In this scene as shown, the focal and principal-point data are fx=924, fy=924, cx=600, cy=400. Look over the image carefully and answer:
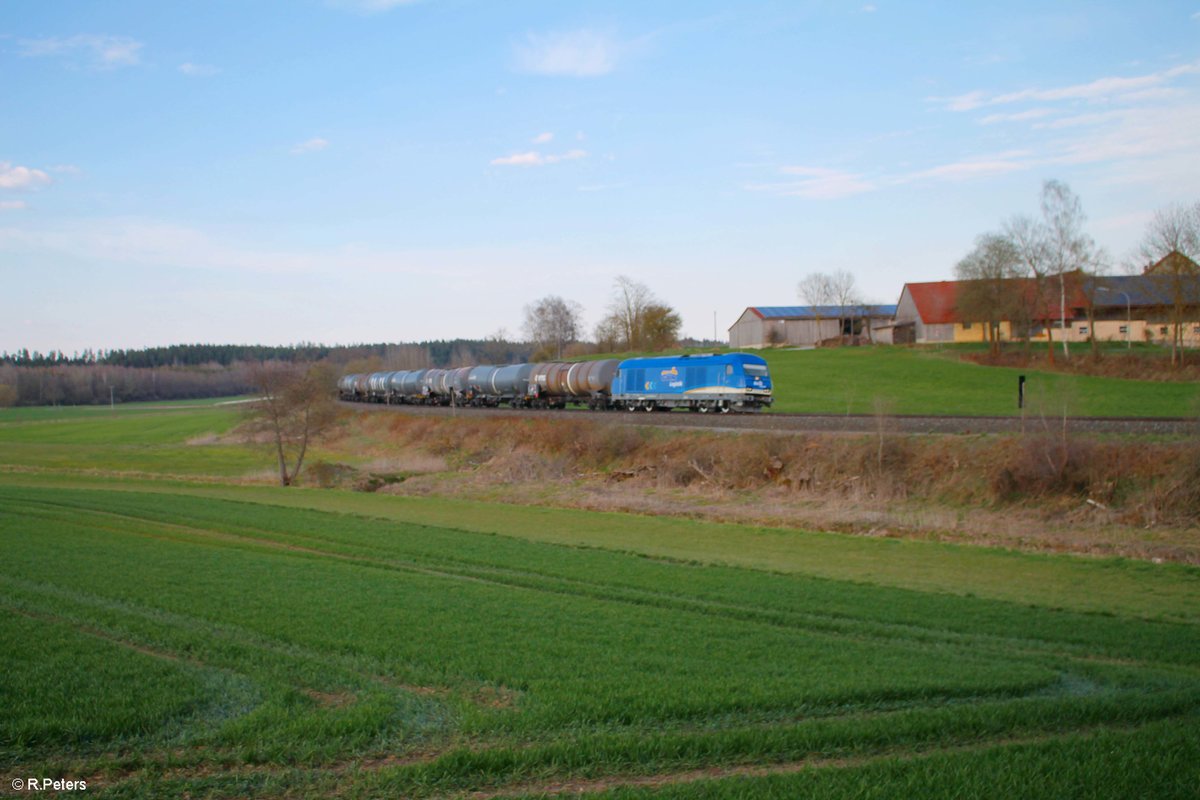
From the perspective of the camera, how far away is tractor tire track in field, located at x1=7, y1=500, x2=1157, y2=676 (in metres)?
12.4

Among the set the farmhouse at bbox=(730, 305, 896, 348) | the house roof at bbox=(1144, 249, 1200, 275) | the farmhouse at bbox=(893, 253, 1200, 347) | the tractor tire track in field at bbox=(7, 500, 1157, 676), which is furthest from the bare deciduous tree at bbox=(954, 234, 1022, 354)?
the tractor tire track in field at bbox=(7, 500, 1157, 676)

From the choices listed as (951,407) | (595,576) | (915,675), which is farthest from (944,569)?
(951,407)

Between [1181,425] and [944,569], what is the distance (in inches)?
597

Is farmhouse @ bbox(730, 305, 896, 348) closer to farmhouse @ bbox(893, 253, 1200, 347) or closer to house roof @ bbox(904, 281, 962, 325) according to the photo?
house roof @ bbox(904, 281, 962, 325)

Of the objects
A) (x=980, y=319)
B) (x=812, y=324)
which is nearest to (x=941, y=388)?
(x=980, y=319)

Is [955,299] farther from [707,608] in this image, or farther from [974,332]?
[707,608]

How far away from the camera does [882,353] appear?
75562 millimetres

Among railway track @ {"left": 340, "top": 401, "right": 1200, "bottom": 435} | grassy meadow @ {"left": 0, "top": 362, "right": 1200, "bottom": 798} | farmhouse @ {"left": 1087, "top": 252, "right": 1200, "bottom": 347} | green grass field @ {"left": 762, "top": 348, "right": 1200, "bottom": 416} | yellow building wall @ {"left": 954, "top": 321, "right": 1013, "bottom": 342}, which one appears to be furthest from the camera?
yellow building wall @ {"left": 954, "top": 321, "right": 1013, "bottom": 342}

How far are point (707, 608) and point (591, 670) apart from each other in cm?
442

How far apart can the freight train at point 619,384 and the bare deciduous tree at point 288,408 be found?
1368cm

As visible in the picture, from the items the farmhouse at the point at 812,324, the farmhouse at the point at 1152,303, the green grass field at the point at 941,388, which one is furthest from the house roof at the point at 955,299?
the farmhouse at the point at 812,324

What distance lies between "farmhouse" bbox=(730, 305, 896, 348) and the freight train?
4289 centimetres

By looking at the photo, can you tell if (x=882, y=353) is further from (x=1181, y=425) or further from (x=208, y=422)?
(x=208, y=422)

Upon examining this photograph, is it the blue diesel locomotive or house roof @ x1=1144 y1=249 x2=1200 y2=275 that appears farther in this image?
house roof @ x1=1144 y1=249 x2=1200 y2=275
